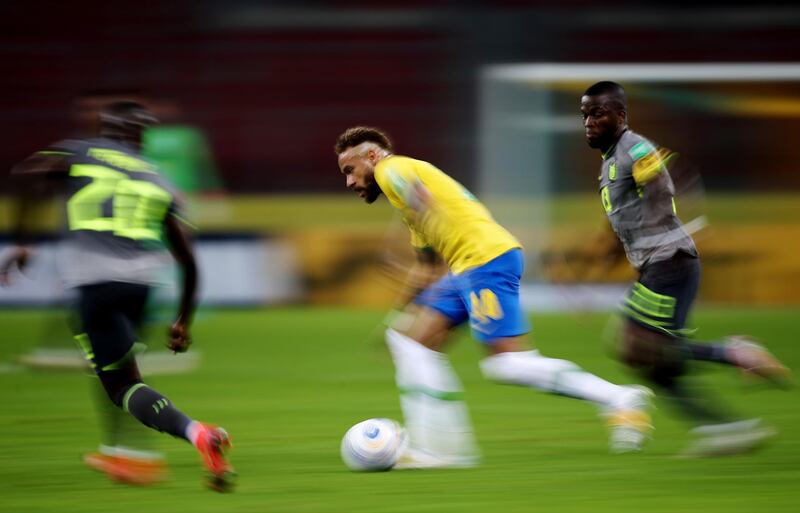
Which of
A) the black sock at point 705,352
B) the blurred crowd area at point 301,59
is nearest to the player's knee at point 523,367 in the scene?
the black sock at point 705,352

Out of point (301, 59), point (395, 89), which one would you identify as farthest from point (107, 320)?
point (395, 89)

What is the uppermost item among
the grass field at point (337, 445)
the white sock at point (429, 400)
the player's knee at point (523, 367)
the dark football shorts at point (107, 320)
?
the dark football shorts at point (107, 320)

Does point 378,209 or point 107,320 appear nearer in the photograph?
point 107,320

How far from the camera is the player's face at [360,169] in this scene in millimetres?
6605

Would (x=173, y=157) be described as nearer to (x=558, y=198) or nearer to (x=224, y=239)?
(x=224, y=239)

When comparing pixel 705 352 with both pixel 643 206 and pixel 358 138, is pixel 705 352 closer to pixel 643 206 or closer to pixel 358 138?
pixel 643 206

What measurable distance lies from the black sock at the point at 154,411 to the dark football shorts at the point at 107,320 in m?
0.16

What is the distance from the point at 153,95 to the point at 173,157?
38.1 ft

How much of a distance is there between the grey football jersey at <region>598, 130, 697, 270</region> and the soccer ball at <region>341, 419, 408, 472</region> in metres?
1.44

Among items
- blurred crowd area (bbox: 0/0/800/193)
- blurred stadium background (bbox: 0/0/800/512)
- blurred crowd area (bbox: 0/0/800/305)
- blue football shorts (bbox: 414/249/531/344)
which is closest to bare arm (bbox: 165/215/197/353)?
blurred stadium background (bbox: 0/0/800/512)

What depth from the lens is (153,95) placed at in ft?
78.0

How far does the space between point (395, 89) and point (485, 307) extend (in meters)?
18.6

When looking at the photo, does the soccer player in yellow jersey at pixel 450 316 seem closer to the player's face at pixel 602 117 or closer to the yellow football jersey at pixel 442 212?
the yellow football jersey at pixel 442 212

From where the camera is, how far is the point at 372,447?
650cm
